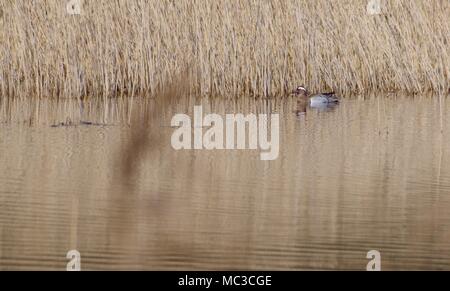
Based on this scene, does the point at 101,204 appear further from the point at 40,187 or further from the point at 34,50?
the point at 34,50

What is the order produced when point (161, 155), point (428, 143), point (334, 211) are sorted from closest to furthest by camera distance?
point (334, 211) < point (161, 155) < point (428, 143)

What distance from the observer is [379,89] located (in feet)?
37.1

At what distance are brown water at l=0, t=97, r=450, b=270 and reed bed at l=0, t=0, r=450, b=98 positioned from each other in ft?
4.30

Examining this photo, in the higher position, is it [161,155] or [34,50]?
[34,50]

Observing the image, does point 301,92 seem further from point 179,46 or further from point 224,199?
point 224,199

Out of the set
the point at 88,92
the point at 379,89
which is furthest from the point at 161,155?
the point at 379,89

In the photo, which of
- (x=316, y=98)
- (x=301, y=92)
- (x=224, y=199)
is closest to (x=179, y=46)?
(x=301, y=92)

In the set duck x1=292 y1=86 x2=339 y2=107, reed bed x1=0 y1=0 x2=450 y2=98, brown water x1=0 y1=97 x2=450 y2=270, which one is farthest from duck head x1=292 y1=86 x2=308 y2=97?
brown water x1=0 y1=97 x2=450 y2=270

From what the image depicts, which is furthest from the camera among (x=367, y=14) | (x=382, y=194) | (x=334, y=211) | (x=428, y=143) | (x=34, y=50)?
(x=367, y=14)

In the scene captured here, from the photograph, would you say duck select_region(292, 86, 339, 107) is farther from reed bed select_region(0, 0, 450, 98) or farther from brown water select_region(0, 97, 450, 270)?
brown water select_region(0, 97, 450, 270)

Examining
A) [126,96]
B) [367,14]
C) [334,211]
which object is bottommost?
[334,211]

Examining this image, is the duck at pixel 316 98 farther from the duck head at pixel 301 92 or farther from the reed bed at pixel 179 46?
the reed bed at pixel 179 46

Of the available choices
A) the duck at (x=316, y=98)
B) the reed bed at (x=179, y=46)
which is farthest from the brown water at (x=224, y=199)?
the reed bed at (x=179, y=46)

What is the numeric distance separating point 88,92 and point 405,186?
4595 millimetres
